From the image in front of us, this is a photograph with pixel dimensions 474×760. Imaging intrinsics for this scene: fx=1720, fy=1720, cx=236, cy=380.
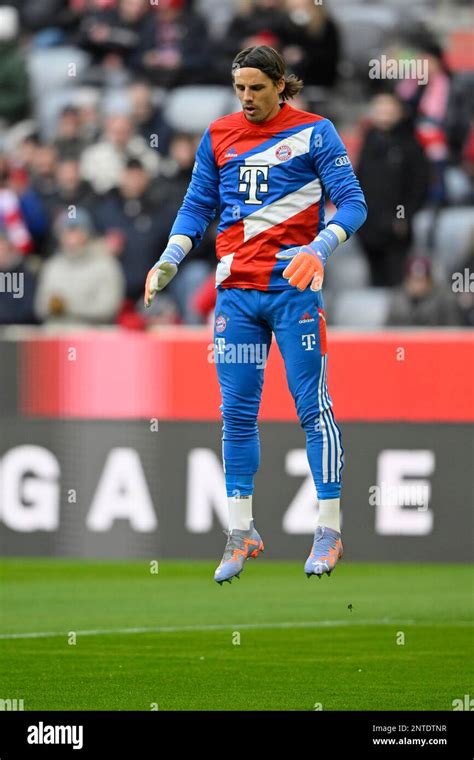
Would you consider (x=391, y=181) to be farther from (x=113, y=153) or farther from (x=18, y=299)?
(x=18, y=299)

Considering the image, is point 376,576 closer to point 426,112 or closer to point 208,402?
point 208,402

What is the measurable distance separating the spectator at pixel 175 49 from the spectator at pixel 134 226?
6.82 ft

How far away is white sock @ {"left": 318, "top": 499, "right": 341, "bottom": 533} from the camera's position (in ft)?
28.2

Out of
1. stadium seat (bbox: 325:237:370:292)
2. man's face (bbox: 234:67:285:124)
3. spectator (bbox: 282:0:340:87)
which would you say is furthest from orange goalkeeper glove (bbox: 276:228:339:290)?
spectator (bbox: 282:0:340:87)

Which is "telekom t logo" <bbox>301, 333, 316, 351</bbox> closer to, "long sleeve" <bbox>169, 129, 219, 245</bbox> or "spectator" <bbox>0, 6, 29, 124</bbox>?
"long sleeve" <bbox>169, 129, 219, 245</bbox>

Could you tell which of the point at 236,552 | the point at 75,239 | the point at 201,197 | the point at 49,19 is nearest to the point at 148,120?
the point at 75,239

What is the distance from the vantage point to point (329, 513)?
28.3ft

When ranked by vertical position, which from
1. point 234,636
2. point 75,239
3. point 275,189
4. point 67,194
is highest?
point 67,194

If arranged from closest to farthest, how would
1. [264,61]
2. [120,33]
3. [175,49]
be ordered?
[264,61] < [175,49] < [120,33]

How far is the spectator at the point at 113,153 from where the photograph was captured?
16859mm

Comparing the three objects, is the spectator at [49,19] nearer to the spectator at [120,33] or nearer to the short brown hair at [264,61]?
the spectator at [120,33]

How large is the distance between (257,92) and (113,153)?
886 centimetres

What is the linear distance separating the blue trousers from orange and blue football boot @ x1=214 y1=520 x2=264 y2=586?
17.8 inches

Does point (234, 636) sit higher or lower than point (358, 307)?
lower
